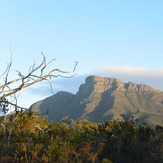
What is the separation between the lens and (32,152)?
51.5ft

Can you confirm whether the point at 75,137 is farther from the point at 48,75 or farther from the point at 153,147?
the point at 48,75

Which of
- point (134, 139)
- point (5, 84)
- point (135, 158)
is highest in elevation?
point (5, 84)

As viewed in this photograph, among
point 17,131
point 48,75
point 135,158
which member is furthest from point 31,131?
point 48,75

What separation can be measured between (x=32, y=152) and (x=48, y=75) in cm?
1235

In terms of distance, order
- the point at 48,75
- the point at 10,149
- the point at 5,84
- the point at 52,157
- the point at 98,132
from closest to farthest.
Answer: the point at 5,84
the point at 48,75
the point at 52,157
the point at 10,149
the point at 98,132

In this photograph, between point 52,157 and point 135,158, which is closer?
point 52,157

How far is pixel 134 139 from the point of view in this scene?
17.9m

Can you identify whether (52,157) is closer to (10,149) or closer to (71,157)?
(71,157)

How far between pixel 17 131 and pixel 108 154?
913 centimetres

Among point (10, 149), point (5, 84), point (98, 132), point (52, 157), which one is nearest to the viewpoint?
point (5, 84)

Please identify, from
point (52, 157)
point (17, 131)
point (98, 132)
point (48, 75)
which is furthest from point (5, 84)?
point (17, 131)

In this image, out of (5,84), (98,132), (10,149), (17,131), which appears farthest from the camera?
(17,131)

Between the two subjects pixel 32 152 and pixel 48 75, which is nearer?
pixel 48 75

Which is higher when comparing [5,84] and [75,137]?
[5,84]
